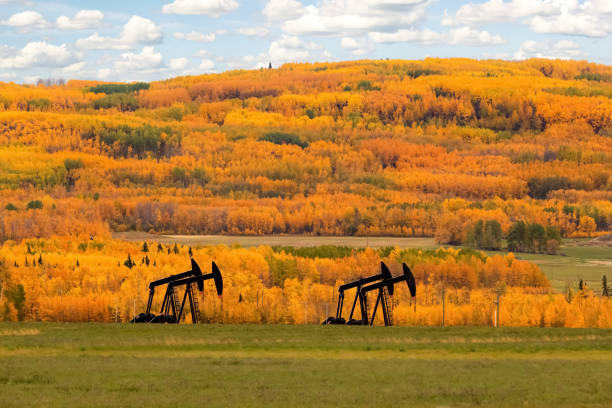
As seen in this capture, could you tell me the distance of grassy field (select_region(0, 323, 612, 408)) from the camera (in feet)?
140

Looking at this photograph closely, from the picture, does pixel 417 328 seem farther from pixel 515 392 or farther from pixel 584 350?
pixel 515 392

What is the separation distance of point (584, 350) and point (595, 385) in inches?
582

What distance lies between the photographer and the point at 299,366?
170 feet

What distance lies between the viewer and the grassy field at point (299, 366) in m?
42.5

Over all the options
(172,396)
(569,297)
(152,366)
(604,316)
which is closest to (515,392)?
(172,396)

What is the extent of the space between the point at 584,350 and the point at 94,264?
142460mm

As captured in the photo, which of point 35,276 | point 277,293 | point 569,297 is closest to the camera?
point 569,297

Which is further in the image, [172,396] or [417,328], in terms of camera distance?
[417,328]

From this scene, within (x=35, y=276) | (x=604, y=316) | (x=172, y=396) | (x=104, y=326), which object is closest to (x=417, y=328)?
(x=104, y=326)

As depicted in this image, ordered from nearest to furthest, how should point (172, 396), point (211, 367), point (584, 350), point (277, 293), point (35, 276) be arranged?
point (172, 396) → point (211, 367) → point (584, 350) → point (35, 276) → point (277, 293)

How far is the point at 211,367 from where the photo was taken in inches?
2013

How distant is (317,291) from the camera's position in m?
169

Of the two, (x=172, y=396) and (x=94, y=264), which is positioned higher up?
(x=172, y=396)

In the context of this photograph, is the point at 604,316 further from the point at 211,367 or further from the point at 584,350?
the point at 211,367
